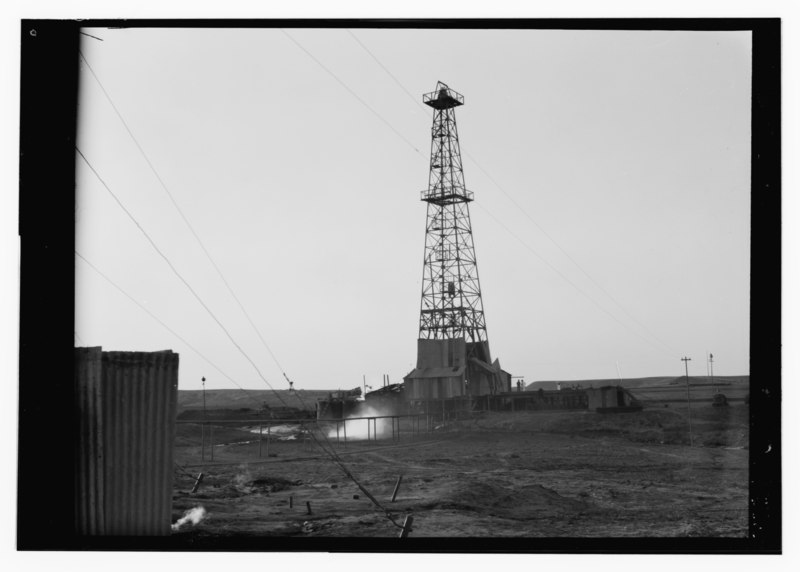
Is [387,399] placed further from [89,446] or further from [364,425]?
[89,446]

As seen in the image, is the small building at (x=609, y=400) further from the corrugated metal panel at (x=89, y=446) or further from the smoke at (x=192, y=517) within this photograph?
the corrugated metal panel at (x=89, y=446)

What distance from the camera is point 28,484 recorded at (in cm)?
865

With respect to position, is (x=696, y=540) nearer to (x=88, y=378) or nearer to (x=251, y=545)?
(x=251, y=545)

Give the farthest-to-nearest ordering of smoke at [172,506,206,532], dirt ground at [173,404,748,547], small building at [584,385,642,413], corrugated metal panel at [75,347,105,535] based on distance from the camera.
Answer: small building at [584,385,642,413]
dirt ground at [173,404,748,547]
smoke at [172,506,206,532]
corrugated metal panel at [75,347,105,535]

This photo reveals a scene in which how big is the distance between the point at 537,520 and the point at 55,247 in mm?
9330

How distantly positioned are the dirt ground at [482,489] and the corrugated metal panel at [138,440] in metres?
0.63

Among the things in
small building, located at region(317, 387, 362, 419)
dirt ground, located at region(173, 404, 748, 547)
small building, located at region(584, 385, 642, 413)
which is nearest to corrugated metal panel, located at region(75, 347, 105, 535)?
dirt ground, located at region(173, 404, 748, 547)

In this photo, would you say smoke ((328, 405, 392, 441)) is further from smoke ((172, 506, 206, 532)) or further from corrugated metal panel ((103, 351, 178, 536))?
corrugated metal panel ((103, 351, 178, 536))

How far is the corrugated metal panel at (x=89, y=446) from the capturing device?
8.90 metres

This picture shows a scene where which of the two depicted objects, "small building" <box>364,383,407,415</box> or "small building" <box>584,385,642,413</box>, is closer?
"small building" <box>584,385,642,413</box>

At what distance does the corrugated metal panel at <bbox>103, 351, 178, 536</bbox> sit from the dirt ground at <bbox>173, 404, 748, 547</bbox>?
2.07 ft

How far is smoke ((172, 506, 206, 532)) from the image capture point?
36.8 feet

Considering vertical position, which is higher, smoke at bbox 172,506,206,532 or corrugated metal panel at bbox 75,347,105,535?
corrugated metal panel at bbox 75,347,105,535

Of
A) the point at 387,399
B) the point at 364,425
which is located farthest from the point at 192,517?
the point at 364,425
